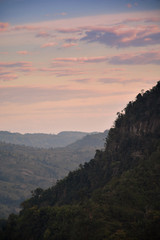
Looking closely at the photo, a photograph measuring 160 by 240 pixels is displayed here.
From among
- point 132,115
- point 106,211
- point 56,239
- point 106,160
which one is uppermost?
point 132,115

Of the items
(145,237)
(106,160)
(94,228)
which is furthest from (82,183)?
(145,237)

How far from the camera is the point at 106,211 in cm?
12494

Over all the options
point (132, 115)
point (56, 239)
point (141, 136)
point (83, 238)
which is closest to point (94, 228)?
point (83, 238)

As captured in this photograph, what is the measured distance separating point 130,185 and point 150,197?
10978 mm

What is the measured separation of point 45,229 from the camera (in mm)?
143250

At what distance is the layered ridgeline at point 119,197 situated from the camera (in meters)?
113

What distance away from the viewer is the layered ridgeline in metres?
113

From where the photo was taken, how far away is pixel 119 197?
5285 inches

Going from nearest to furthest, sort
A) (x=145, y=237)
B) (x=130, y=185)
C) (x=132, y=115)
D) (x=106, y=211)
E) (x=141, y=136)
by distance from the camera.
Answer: (x=145, y=237), (x=106, y=211), (x=130, y=185), (x=141, y=136), (x=132, y=115)

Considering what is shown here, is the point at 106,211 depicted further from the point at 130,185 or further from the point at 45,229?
the point at 45,229

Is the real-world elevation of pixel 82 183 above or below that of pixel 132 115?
below

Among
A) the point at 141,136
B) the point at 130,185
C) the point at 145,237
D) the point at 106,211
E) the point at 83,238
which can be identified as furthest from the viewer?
the point at 141,136

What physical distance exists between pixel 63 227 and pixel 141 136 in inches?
2420

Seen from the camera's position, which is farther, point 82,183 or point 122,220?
point 82,183
